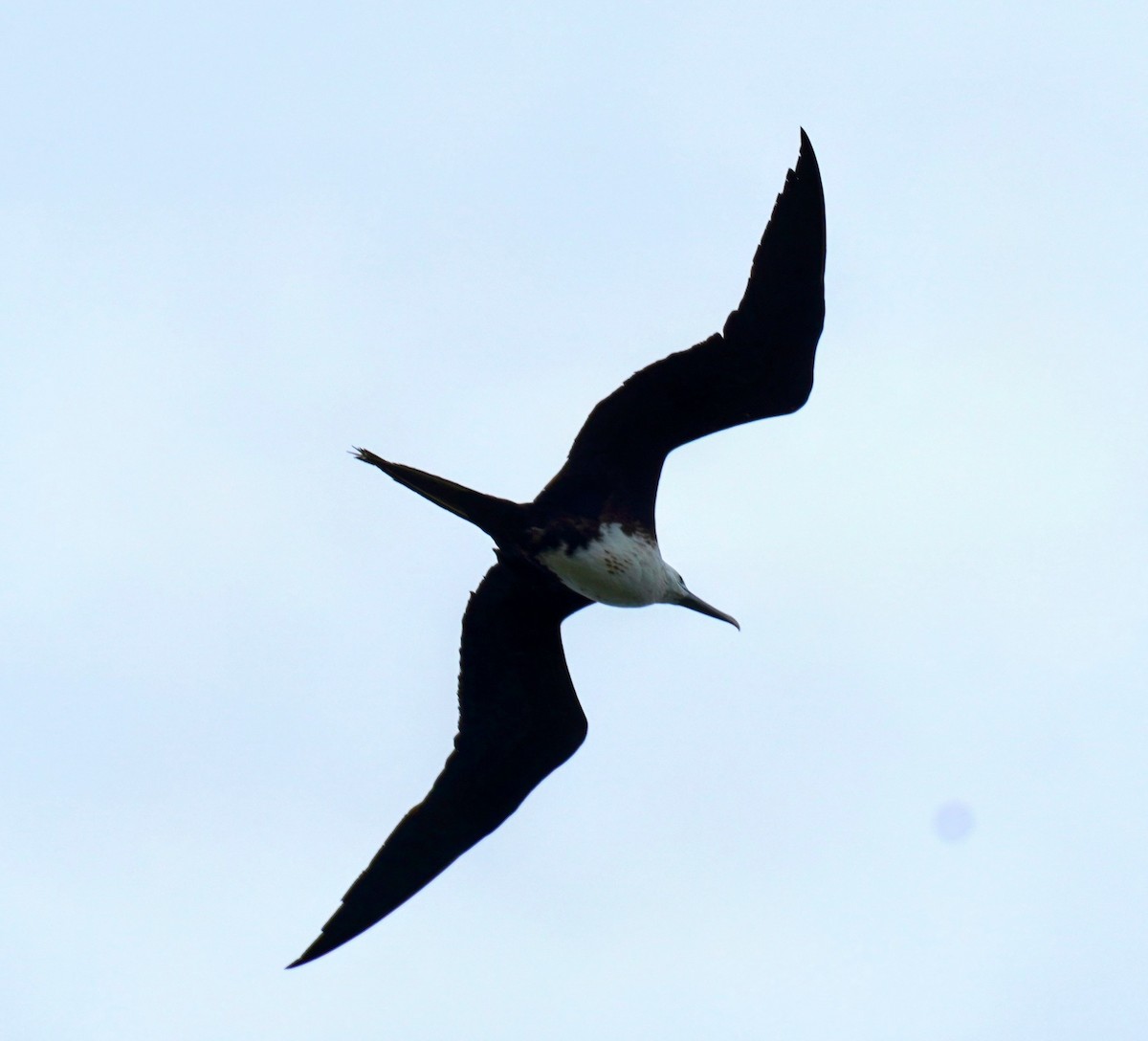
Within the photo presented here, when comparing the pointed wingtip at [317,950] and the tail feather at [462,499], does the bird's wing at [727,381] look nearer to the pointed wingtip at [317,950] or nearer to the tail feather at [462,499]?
the tail feather at [462,499]

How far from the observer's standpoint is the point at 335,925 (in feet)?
32.0

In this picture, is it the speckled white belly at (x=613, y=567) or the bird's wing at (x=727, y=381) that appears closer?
the bird's wing at (x=727, y=381)

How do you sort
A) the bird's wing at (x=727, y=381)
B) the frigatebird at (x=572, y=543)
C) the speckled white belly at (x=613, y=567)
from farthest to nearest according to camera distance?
the speckled white belly at (x=613, y=567), the frigatebird at (x=572, y=543), the bird's wing at (x=727, y=381)

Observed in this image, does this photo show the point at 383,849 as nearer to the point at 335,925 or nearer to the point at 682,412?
the point at 335,925

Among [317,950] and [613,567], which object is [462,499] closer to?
[613,567]

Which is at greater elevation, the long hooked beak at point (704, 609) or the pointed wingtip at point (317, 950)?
the long hooked beak at point (704, 609)

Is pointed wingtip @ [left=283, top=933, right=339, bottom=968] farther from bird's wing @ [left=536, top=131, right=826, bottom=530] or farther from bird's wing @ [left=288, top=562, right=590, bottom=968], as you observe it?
bird's wing @ [left=536, top=131, right=826, bottom=530]

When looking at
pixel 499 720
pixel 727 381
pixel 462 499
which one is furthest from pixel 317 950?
pixel 727 381

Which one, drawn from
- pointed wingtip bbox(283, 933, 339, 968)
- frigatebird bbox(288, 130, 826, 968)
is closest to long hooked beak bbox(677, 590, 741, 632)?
frigatebird bbox(288, 130, 826, 968)

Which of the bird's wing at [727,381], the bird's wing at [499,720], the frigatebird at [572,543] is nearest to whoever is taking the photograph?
the bird's wing at [727,381]

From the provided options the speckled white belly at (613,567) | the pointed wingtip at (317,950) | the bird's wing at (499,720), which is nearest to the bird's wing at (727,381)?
the speckled white belly at (613,567)

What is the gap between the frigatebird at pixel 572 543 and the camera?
914cm

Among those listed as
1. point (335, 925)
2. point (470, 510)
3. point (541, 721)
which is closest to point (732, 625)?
point (541, 721)

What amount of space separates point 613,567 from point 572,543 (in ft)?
0.96
